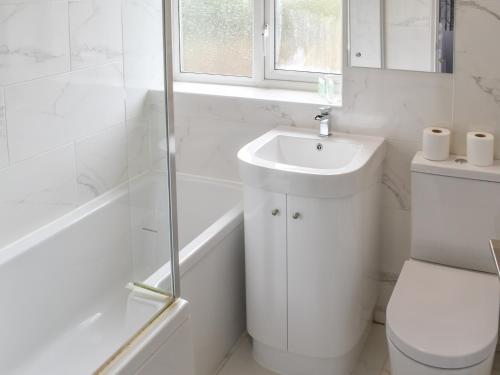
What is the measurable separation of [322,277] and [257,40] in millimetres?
1190

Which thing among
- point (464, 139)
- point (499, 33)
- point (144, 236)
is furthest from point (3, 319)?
point (499, 33)

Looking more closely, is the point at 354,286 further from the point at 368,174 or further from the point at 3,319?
the point at 3,319

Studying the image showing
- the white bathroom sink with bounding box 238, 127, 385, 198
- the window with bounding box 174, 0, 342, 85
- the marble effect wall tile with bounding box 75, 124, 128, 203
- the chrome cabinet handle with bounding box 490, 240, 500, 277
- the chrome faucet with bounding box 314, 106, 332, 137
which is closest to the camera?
the chrome cabinet handle with bounding box 490, 240, 500, 277

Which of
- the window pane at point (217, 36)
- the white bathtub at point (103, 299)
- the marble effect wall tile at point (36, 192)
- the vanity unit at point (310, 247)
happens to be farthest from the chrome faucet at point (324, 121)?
the marble effect wall tile at point (36, 192)

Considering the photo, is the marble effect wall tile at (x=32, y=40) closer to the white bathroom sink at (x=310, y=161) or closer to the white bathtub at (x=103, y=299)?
the white bathtub at (x=103, y=299)

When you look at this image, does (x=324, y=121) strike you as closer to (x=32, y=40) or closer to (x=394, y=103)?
(x=394, y=103)

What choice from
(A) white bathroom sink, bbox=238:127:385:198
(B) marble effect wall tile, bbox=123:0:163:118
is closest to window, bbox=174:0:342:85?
(A) white bathroom sink, bbox=238:127:385:198

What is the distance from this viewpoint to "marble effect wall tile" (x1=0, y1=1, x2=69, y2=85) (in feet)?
7.14

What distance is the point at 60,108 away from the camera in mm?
2395

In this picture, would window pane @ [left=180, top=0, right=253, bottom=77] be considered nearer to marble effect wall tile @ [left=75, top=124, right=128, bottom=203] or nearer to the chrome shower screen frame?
marble effect wall tile @ [left=75, top=124, right=128, bottom=203]

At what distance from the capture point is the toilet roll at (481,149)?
8.18ft

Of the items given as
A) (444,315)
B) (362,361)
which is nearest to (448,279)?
(444,315)

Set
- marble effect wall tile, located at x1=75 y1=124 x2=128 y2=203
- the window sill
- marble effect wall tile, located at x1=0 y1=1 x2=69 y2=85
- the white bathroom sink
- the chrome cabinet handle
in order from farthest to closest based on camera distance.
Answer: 1. the window sill
2. the white bathroom sink
3. marble effect wall tile, located at x1=0 y1=1 x2=69 y2=85
4. marble effect wall tile, located at x1=75 y1=124 x2=128 y2=203
5. the chrome cabinet handle

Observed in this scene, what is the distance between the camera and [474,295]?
238cm
